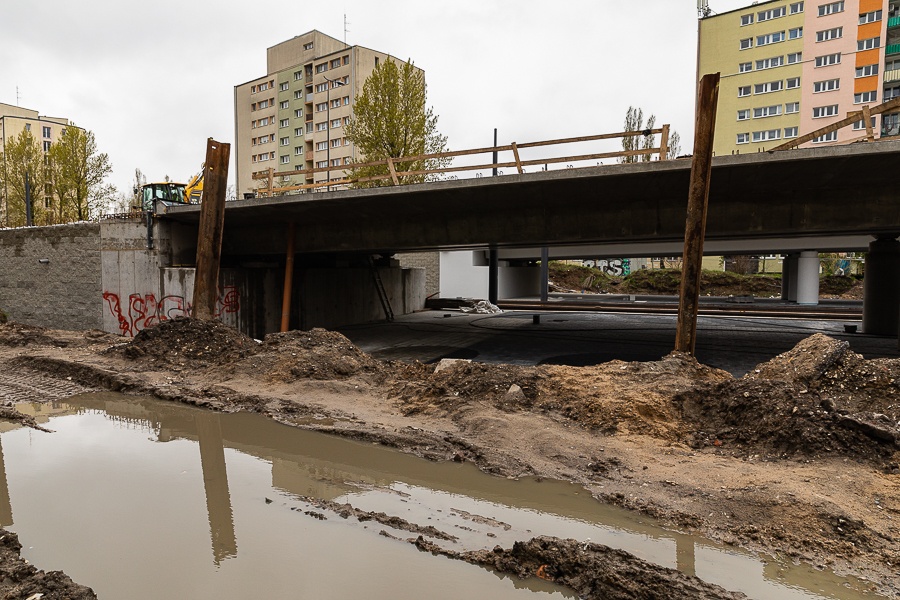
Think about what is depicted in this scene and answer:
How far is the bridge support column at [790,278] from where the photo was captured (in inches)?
1395

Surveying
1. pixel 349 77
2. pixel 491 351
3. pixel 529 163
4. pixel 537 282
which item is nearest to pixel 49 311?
pixel 491 351

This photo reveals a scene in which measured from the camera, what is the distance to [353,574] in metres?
3.83

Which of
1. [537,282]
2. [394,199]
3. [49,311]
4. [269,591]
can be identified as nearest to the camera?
[269,591]

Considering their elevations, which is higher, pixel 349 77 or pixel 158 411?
pixel 349 77

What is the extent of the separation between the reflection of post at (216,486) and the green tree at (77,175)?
31658mm

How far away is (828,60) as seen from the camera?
158 ft

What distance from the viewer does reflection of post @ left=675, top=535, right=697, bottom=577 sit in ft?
12.9

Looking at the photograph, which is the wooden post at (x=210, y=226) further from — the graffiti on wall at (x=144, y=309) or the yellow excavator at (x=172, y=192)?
the yellow excavator at (x=172, y=192)

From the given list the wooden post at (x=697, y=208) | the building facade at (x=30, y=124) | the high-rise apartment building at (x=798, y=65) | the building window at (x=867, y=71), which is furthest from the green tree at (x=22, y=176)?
the building window at (x=867, y=71)

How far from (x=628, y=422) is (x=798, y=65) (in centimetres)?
5713

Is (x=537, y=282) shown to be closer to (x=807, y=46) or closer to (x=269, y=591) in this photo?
(x=807, y=46)

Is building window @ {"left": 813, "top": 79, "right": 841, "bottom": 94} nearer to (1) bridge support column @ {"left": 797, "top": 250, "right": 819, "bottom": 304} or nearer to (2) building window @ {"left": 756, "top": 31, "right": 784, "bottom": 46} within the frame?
(2) building window @ {"left": 756, "top": 31, "right": 784, "bottom": 46}

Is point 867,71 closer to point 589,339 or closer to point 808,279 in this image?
point 808,279

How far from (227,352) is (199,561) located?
7.90 meters
